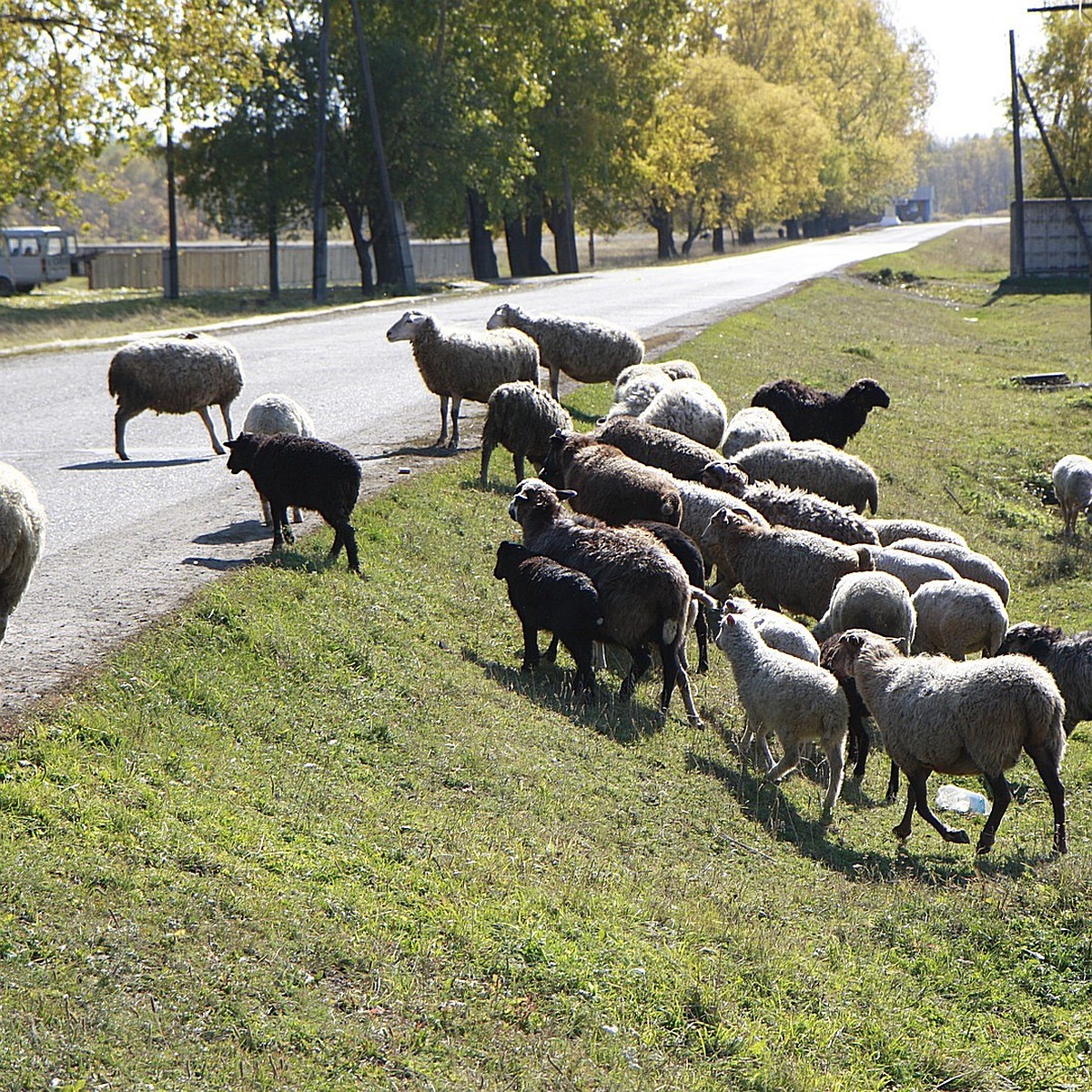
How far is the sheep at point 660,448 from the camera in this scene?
40.9 ft

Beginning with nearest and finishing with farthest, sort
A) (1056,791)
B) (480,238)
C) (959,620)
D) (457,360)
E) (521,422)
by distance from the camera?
(1056,791) < (959,620) < (521,422) < (457,360) < (480,238)

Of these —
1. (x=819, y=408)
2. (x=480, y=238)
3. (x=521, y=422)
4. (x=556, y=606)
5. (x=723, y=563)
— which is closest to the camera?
(x=556, y=606)

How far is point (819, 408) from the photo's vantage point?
1588cm

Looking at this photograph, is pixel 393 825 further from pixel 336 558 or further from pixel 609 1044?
pixel 336 558

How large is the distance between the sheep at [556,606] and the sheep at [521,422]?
150 inches

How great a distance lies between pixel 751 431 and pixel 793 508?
8.89 feet

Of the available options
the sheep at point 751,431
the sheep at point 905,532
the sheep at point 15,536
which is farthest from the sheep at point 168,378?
the sheep at point 15,536

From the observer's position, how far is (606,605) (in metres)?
8.71

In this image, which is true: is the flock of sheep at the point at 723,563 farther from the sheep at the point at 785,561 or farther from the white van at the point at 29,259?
the white van at the point at 29,259

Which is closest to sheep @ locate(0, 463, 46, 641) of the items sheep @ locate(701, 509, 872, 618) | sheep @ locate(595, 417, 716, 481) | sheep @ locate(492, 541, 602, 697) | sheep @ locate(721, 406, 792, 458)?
sheep @ locate(492, 541, 602, 697)

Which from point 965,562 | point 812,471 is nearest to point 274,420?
point 812,471

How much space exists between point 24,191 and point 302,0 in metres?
18.1

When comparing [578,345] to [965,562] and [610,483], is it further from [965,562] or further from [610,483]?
[965,562]

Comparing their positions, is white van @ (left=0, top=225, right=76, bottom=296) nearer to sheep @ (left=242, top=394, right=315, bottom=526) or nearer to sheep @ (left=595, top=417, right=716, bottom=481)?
sheep @ (left=595, top=417, right=716, bottom=481)
